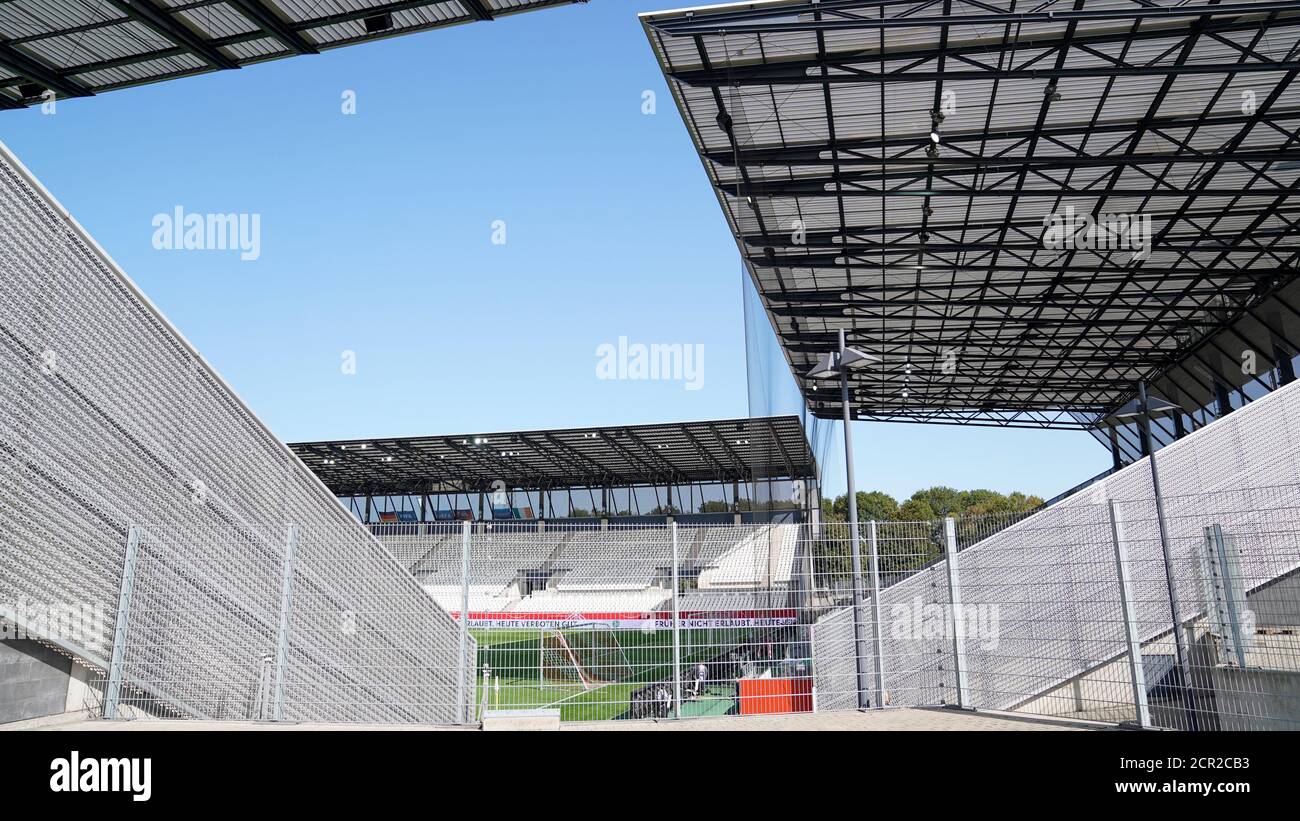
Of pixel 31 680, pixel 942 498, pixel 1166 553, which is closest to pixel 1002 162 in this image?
pixel 1166 553

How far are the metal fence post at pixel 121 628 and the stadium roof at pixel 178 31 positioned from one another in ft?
29.8

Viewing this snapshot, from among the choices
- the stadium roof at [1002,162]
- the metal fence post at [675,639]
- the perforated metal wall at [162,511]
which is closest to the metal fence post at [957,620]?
the metal fence post at [675,639]

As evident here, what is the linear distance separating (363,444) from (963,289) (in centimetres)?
2908

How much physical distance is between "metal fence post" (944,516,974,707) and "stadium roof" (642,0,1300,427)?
7.30 metres

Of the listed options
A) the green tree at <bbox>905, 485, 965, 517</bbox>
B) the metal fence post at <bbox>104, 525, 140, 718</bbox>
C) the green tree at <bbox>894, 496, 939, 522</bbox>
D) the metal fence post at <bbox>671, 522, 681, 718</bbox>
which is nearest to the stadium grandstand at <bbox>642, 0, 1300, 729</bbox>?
the metal fence post at <bbox>671, 522, 681, 718</bbox>

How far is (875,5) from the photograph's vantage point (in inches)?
477

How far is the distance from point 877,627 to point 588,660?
3.16 metres

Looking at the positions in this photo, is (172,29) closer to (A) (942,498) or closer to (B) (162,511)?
(B) (162,511)

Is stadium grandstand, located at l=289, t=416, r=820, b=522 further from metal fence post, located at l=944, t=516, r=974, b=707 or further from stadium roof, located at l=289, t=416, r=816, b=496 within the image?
metal fence post, located at l=944, t=516, r=974, b=707

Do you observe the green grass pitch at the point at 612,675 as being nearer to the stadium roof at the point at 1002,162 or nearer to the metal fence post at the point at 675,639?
the metal fence post at the point at 675,639

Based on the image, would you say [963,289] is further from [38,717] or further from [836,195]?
[38,717]

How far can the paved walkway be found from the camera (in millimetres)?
6875

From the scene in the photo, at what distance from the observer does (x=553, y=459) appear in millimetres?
45094
